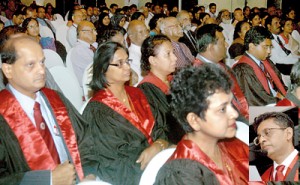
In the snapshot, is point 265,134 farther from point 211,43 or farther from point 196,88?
point 211,43

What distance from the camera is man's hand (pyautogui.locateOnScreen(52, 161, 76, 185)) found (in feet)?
6.71

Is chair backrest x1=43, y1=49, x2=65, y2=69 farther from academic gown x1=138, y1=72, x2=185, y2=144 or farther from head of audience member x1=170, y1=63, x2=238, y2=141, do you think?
head of audience member x1=170, y1=63, x2=238, y2=141

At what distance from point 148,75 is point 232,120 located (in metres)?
1.66

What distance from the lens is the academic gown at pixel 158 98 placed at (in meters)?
3.00

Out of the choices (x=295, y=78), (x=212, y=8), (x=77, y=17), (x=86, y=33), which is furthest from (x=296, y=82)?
(x=212, y=8)

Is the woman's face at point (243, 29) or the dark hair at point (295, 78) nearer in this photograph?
the dark hair at point (295, 78)

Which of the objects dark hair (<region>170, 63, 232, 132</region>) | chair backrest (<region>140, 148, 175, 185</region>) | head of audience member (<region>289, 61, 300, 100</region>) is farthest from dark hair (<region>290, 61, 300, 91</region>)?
chair backrest (<region>140, 148, 175, 185</region>)

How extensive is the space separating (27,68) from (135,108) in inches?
33.9

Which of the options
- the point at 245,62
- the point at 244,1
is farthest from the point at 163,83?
the point at 244,1

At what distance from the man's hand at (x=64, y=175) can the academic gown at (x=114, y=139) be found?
0.32 m

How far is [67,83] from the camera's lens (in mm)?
3654

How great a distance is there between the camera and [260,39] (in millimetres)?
4035

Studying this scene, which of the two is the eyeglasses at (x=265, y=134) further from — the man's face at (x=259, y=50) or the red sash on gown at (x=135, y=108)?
the man's face at (x=259, y=50)

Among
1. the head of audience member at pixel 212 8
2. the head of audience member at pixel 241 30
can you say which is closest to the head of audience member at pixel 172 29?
the head of audience member at pixel 241 30
